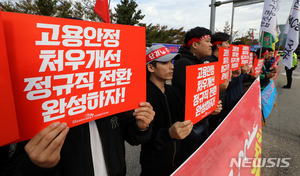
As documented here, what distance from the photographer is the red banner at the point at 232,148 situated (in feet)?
3.10

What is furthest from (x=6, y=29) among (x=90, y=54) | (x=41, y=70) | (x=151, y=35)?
(x=151, y=35)

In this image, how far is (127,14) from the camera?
22.6m

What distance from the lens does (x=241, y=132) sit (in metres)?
1.42

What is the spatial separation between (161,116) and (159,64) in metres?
0.54

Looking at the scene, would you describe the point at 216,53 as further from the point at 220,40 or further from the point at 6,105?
the point at 6,105

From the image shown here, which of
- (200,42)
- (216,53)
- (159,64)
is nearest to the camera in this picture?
(159,64)

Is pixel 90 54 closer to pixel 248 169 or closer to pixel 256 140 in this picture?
pixel 248 169

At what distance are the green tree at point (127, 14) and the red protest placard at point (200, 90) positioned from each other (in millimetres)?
22132

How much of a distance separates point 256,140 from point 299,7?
13.2 feet

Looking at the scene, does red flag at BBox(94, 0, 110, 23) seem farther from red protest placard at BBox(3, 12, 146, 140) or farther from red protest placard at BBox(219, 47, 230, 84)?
red protest placard at BBox(219, 47, 230, 84)

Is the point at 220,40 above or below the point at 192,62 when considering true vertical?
above

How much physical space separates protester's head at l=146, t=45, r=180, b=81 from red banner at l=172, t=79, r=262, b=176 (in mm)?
710

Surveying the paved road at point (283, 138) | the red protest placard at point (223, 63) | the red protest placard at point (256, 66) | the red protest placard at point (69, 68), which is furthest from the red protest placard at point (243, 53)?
the red protest placard at point (69, 68)

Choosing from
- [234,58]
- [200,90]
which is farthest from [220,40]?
[200,90]
